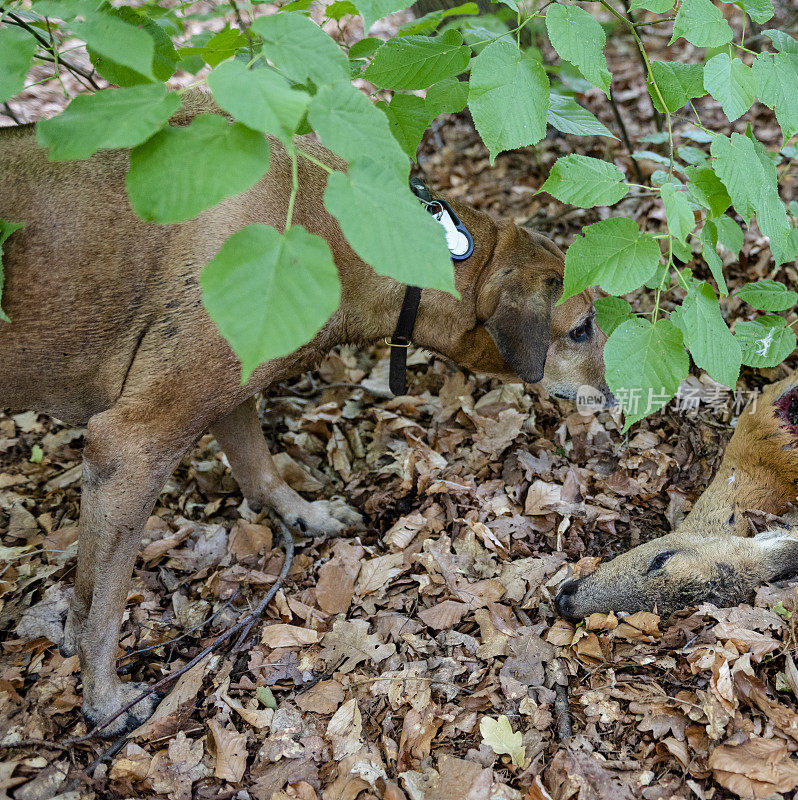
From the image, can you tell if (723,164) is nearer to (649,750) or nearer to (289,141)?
(289,141)

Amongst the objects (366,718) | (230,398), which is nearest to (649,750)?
(366,718)

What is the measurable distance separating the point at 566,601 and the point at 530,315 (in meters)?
1.40

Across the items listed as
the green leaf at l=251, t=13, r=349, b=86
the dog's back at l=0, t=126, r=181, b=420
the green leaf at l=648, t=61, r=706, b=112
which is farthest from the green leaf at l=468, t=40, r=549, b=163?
the dog's back at l=0, t=126, r=181, b=420

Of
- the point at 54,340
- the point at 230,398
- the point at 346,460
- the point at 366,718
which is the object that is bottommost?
the point at 346,460

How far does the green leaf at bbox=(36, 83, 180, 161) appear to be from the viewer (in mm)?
1745

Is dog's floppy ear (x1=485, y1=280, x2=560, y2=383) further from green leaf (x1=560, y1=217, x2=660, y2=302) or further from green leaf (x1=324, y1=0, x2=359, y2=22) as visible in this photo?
green leaf (x1=324, y1=0, x2=359, y2=22)

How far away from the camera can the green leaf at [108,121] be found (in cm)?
175

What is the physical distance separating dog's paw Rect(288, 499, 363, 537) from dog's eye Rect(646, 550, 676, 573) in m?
1.69

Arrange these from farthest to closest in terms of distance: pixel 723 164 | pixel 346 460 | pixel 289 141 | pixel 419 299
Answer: pixel 346 460 < pixel 419 299 < pixel 723 164 < pixel 289 141

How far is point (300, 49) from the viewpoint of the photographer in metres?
1.86

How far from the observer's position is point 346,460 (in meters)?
4.77

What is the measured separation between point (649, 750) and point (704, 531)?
1308 millimetres

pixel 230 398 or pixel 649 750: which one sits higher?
pixel 230 398

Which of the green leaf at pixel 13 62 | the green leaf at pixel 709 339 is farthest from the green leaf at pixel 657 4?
the green leaf at pixel 13 62
